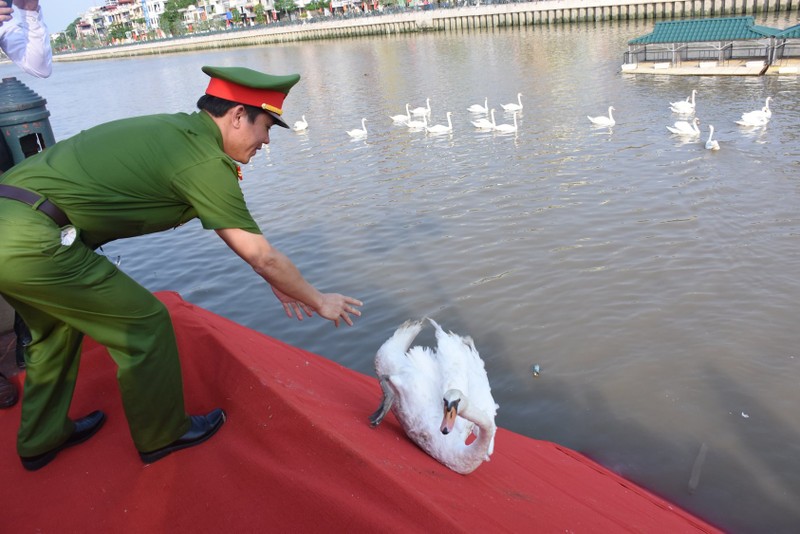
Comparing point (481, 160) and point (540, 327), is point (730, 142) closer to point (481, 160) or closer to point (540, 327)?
point (481, 160)

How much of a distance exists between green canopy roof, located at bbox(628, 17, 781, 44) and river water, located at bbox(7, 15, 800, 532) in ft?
12.8

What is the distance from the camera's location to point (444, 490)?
2.84m

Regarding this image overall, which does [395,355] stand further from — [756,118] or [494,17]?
[494,17]

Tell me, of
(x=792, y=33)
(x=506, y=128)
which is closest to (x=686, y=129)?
(x=506, y=128)

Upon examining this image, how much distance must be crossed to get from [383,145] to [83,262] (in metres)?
13.9

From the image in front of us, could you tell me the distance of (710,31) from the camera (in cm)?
2202

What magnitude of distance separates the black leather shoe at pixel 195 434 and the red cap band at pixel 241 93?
1.60m

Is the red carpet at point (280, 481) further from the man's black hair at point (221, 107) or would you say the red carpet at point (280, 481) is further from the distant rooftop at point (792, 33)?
the distant rooftop at point (792, 33)

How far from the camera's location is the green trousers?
2705mm

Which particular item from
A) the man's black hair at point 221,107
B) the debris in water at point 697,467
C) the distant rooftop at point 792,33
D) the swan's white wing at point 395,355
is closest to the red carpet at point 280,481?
the swan's white wing at point 395,355

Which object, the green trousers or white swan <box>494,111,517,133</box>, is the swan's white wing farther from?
white swan <box>494,111,517,133</box>

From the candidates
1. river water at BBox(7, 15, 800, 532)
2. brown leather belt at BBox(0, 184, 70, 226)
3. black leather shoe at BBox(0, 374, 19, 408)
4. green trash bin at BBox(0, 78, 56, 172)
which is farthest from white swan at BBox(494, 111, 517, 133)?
brown leather belt at BBox(0, 184, 70, 226)

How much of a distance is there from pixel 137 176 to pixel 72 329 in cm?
90

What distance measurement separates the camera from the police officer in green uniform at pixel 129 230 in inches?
109
